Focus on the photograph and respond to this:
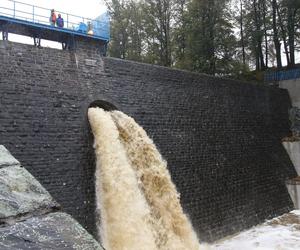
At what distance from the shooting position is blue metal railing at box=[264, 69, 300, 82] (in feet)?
53.5

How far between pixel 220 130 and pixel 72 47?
4.82 m

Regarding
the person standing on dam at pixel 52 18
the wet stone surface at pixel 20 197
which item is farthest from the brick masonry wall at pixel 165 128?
the wet stone surface at pixel 20 197

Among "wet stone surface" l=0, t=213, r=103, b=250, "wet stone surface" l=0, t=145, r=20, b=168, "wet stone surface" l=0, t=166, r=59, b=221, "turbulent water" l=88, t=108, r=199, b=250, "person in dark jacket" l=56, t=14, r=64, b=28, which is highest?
"person in dark jacket" l=56, t=14, r=64, b=28

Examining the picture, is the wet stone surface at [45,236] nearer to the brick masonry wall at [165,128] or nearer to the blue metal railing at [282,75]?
the brick masonry wall at [165,128]

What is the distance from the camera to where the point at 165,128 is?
10195mm

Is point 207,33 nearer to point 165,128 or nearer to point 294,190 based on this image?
point 294,190

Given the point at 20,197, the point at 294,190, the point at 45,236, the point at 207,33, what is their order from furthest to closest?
1. the point at 207,33
2. the point at 294,190
3. the point at 20,197
4. the point at 45,236

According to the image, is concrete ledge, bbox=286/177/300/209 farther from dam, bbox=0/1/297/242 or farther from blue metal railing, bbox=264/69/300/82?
blue metal railing, bbox=264/69/300/82

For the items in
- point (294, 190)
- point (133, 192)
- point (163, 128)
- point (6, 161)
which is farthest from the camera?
point (294, 190)

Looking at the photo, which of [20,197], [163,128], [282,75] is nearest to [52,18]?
[163,128]

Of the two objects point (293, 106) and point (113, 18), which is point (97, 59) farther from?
point (113, 18)

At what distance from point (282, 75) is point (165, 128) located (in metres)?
8.38

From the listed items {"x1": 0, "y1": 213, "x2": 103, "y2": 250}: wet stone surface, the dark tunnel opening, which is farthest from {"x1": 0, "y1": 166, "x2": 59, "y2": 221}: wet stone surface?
the dark tunnel opening

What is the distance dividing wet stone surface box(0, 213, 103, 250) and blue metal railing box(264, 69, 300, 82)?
15.8m
